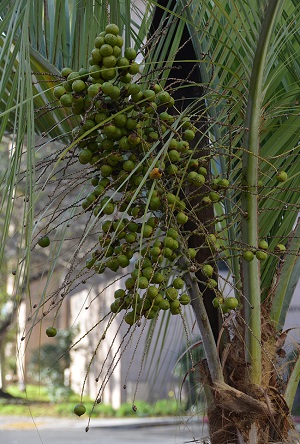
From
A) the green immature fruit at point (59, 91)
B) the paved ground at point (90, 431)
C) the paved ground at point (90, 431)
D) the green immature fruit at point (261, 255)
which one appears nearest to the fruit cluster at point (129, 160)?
the green immature fruit at point (59, 91)

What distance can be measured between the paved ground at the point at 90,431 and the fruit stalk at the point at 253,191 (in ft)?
28.3

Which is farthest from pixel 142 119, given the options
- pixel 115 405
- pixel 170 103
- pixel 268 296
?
pixel 115 405

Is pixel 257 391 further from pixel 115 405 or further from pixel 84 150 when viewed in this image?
pixel 115 405

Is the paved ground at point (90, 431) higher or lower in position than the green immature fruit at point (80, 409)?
lower

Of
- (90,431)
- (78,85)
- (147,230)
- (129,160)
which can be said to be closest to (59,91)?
(78,85)

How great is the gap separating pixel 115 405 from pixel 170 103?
1393cm

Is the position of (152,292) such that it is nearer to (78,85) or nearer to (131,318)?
(131,318)

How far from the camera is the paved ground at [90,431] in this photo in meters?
10.4

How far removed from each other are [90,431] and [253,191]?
11.1 meters

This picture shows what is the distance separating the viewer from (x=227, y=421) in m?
1.55

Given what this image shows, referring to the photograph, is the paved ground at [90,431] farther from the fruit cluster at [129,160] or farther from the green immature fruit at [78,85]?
the green immature fruit at [78,85]

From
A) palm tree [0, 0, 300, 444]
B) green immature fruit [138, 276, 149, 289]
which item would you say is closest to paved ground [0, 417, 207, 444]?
palm tree [0, 0, 300, 444]

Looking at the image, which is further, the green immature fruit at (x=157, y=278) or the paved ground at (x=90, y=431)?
the paved ground at (x=90, y=431)

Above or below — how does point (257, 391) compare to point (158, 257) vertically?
below
